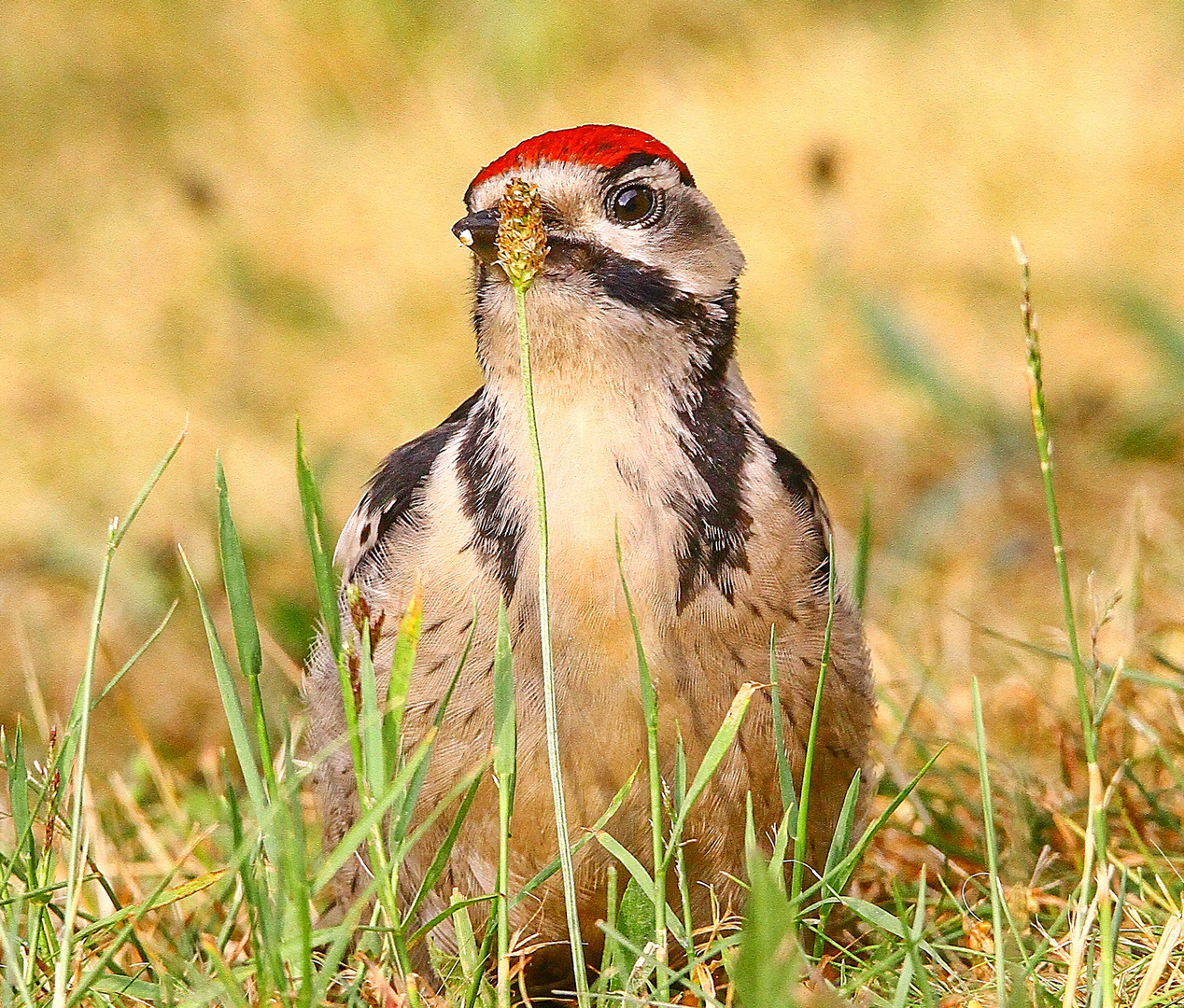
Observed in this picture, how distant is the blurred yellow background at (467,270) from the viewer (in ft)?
15.9

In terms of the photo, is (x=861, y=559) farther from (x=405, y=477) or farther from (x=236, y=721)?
(x=236, y=721)

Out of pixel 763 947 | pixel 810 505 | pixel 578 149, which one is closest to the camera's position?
pixel 763 947

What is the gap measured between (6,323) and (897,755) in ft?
15.1

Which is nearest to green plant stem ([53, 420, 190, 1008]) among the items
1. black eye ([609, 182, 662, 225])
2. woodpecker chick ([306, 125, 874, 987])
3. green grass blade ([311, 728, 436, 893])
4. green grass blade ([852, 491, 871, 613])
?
green grass blade ([311, 728, 436, 893])

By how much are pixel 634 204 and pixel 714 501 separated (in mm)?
513

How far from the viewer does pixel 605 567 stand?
244cm

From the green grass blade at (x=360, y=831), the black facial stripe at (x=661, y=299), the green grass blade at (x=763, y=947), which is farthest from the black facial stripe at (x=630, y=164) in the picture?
the green grass blade at (x=763, y=947)

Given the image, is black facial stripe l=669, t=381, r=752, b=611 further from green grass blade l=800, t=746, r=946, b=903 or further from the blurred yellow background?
the blurred yellow background

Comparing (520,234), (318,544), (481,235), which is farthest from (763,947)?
(481,235)

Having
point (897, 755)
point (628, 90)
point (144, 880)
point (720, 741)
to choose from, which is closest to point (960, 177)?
point (628, 90)

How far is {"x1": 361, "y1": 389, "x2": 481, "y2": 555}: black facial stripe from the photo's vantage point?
9.05ft

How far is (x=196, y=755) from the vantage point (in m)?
4.19

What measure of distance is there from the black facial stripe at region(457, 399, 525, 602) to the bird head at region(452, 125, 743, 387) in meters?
0.10

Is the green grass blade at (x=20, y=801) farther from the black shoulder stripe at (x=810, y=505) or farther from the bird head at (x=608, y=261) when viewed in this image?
the black shoulder stripe at (x=810, y=505)
